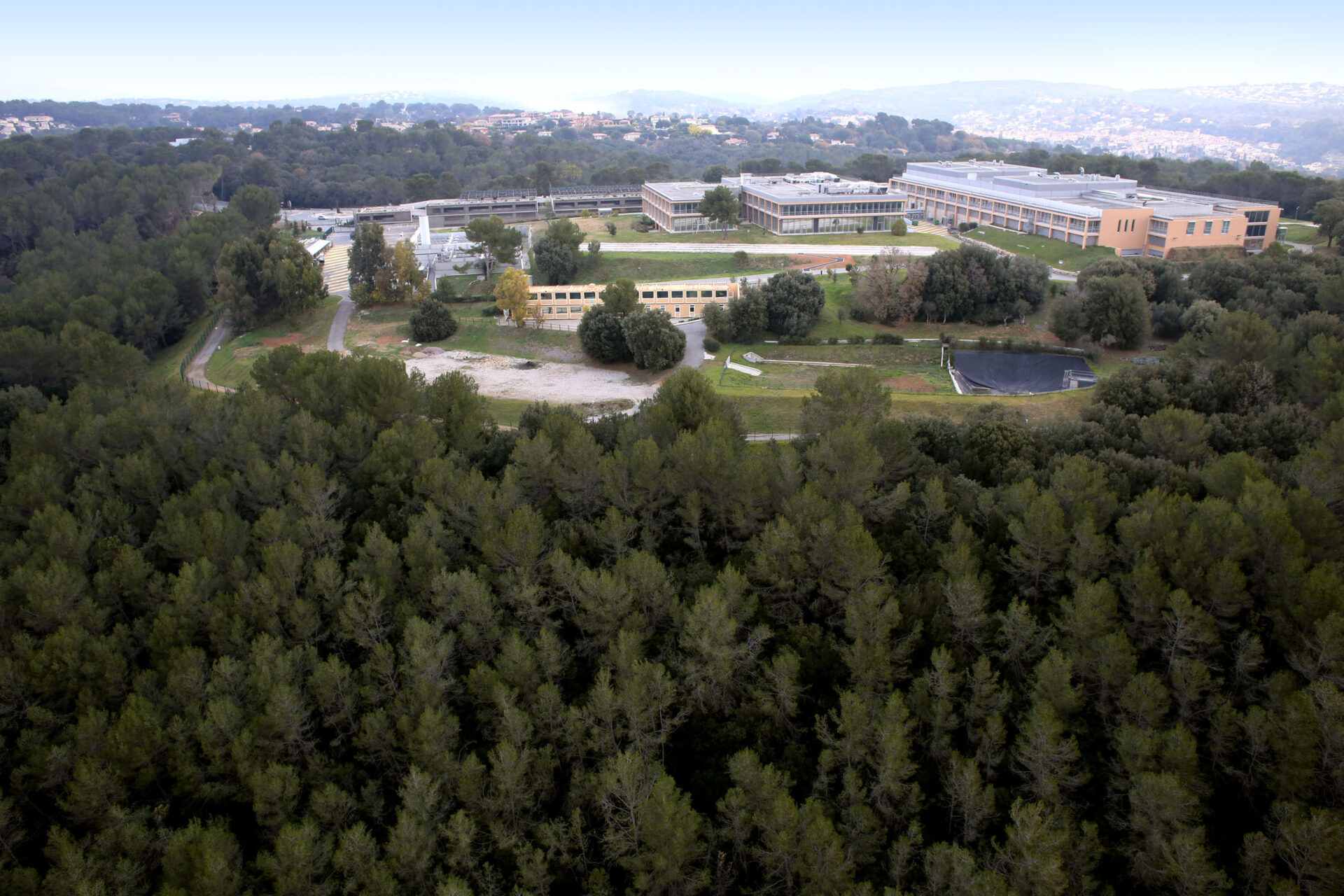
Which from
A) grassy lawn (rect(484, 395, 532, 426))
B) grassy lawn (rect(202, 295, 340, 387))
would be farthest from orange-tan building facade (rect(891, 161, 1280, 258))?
grassy lawn (rect(202, 295, 340, 387))

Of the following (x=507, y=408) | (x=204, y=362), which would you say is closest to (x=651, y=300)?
(x=507, y=408)

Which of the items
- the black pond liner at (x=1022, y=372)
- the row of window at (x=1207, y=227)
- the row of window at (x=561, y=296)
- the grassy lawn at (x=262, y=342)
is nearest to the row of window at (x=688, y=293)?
the row of window at (x=561, y=296)

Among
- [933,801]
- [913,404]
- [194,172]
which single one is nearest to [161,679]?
[933,801]

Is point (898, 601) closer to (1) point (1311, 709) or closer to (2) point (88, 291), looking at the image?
(1) point (1311, 709)

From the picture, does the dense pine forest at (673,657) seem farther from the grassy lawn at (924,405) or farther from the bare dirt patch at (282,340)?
the bare dirt patch at (282,340)

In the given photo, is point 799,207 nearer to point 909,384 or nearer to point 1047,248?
point 1047,248
